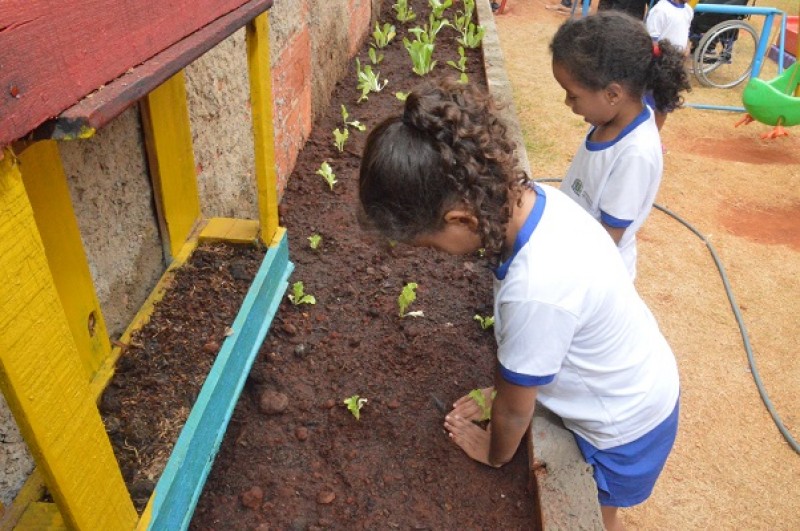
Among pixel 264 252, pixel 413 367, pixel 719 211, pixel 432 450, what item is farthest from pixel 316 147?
pixel 719 211

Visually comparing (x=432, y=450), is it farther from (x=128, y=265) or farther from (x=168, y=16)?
(x=168, y=16)

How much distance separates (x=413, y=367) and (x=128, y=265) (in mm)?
1177

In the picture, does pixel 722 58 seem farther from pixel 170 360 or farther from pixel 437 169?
pixel 170 360

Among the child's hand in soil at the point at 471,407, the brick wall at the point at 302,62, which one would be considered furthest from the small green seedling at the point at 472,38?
the child's hand in soil at the point at 471,407

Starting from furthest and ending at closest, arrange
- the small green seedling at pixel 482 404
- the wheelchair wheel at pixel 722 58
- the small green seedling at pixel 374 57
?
1. the wheelchair wheel at pixel 722 58
2. the small green seedling at pixel 374 57
3. the small green seedling at pixel 482 404

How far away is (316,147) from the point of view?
4.16 metres

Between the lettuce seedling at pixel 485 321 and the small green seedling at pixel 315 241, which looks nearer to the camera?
the lettuce seedling at pixel 485 321

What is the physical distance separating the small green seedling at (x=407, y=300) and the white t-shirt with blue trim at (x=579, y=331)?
→ 0.91m

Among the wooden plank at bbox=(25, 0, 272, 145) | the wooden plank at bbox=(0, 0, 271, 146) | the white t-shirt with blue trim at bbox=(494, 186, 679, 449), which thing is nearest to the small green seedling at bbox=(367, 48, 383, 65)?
the white t-shirt with blue trim at bbox=(494, 186, 679, 449)

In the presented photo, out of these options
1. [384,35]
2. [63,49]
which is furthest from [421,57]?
[63,49]

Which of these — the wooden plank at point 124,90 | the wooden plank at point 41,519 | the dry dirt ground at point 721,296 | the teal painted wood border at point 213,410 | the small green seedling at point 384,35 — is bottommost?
the dry dirt ground at point 721,296

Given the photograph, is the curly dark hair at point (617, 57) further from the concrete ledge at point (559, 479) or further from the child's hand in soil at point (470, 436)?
the child's hand in soil at point (470, 436)

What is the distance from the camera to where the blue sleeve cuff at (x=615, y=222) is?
2422 millimetres

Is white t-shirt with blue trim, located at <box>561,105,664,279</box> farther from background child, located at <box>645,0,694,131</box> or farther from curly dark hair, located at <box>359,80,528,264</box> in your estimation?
background child, located at <box>645,0,694,131</box>
